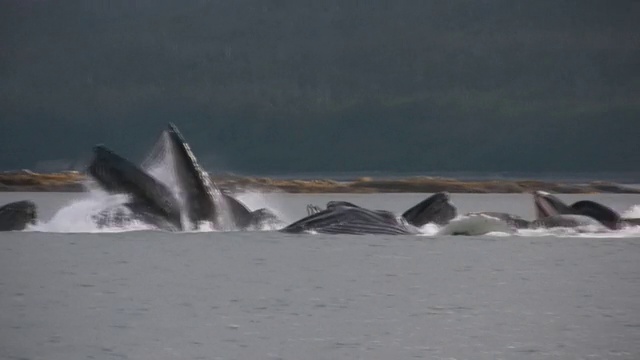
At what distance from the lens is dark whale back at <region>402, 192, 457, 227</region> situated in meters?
29.9

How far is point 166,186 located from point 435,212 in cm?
747

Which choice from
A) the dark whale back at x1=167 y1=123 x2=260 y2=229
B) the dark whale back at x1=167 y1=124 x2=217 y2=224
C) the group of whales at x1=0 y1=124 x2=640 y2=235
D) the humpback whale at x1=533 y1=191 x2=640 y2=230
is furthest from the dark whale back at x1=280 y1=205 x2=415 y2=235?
the humpback whale at x1=533 y1=191 x2=640 y2=230

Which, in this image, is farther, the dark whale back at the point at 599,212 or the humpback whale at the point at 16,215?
the dark whale back at the point at 599,212

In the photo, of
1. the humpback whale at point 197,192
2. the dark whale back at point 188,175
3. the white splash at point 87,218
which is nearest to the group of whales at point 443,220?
the humpback whale at point 197,192

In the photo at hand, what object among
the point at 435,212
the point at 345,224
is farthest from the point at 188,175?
the point at 435,212

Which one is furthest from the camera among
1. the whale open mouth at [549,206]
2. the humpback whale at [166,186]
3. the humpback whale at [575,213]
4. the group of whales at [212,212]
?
the whale open mouth at [549,206]

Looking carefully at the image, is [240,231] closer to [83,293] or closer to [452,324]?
[83,293]

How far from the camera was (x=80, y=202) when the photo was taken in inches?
1161

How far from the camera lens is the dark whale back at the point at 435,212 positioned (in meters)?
29.9

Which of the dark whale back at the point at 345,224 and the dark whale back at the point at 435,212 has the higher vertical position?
the dark whale back at the point at 435,212

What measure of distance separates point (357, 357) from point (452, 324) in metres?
2.45

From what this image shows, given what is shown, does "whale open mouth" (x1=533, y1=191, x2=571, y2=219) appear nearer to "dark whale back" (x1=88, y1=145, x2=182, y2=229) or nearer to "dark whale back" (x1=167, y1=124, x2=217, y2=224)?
"dark whale back" (x1=167, y1=124, x2=217, y2=224)

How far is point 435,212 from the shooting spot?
3008 cm

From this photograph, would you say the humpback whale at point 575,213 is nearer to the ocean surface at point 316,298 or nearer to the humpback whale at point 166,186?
the ocean surface at point 316,298
